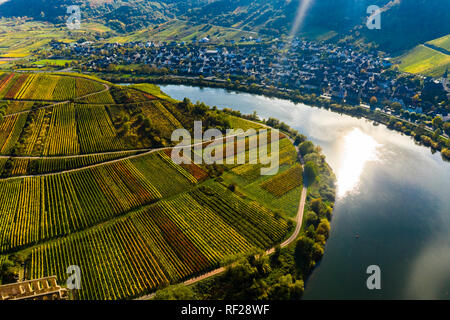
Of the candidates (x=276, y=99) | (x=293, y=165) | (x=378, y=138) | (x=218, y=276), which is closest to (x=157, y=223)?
(x=218, y=276)

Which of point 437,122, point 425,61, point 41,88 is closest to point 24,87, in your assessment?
point 41,88

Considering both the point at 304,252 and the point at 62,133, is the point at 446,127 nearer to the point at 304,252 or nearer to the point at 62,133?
the point at 304,252

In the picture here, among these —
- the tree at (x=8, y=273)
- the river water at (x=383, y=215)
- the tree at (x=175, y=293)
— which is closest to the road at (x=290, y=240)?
the tree at (x=175, y=293)

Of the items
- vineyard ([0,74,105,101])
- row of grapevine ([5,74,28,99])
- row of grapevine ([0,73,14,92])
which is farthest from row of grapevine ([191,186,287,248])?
row of grapevine ([0,73,14,92])

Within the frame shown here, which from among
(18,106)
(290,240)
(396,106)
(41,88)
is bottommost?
(290,240)

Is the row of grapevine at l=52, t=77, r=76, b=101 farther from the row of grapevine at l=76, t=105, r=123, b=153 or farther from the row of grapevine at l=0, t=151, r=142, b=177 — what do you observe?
the row of grapevine at l=0, t=151, r=142, b=177

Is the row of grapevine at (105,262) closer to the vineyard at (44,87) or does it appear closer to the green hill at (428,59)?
the vineyard at (44,87)
